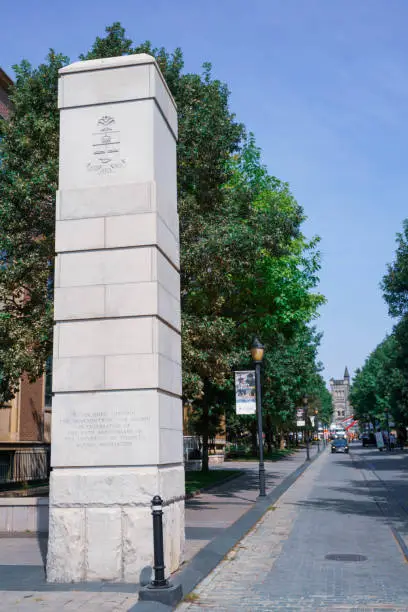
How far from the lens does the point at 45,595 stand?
7.65 m

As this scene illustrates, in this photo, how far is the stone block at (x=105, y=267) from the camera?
30.3 feet

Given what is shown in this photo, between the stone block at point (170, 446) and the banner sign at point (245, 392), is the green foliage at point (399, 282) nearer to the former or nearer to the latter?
the banner sign at point (245, 392)

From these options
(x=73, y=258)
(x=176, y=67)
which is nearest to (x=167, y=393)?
(x=73, y=258)

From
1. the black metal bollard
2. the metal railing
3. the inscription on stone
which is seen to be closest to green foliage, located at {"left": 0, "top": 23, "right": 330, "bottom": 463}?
the inscription on stone

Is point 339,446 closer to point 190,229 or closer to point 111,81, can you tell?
point 190,229

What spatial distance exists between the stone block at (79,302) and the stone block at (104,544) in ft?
8.80

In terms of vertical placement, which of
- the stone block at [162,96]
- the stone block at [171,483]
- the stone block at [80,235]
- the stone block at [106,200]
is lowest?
the stone block at [171,483]

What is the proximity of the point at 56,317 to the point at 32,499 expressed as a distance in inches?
218

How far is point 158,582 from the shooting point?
7418mm

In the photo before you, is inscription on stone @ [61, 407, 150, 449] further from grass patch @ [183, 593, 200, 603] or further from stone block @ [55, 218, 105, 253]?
stone block @ [55, 218, 105, 253]

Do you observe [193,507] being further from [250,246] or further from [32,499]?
[250,246]

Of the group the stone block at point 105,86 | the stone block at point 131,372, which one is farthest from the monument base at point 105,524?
the stone block at point 105,86

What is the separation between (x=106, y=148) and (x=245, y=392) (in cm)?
1200

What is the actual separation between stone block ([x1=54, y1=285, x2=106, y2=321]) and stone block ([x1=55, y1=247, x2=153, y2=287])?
0.09 meters
